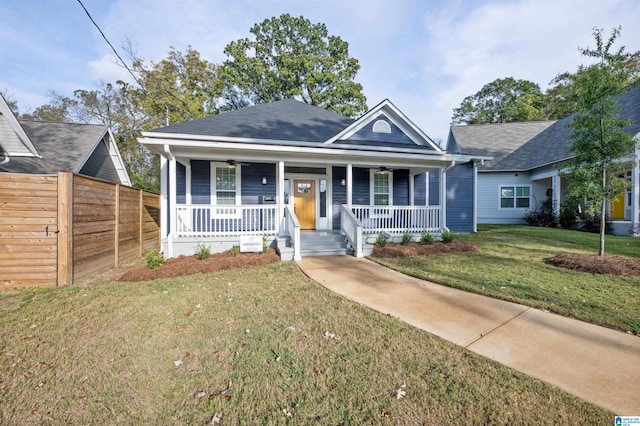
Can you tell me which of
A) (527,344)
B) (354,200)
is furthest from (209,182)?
(527,344)

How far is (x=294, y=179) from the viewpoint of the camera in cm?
1009

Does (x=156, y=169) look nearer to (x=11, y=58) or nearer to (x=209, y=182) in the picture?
(x=11, y=58)

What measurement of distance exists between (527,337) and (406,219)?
628 cm

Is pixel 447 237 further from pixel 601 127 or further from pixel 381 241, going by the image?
pixel 601 127

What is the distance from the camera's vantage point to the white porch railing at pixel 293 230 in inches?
284

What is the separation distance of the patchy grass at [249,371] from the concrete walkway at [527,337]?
0.23 meters

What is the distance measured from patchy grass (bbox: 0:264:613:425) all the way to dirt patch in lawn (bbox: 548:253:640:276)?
5137 mm

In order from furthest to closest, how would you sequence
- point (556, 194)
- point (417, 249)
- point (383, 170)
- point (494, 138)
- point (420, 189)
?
1. point (494, 138)
2. point (556, 194)
3. point (420, 189)
4. point (383, 170)
5. point (417, 249)

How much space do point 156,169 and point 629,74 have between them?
29.9 metres

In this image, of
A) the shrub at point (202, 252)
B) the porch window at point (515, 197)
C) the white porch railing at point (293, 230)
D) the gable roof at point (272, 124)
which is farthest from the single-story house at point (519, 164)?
the shrub at point (202, 252)

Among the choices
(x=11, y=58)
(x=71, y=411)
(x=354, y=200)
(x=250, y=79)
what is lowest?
(x=71, y=411)

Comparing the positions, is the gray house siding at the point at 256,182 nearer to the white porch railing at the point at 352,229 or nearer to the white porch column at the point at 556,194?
the white porch railing at the point at 352,229

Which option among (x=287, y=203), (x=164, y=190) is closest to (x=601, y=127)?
(x=287, y=203)

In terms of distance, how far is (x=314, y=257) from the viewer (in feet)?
24.9
